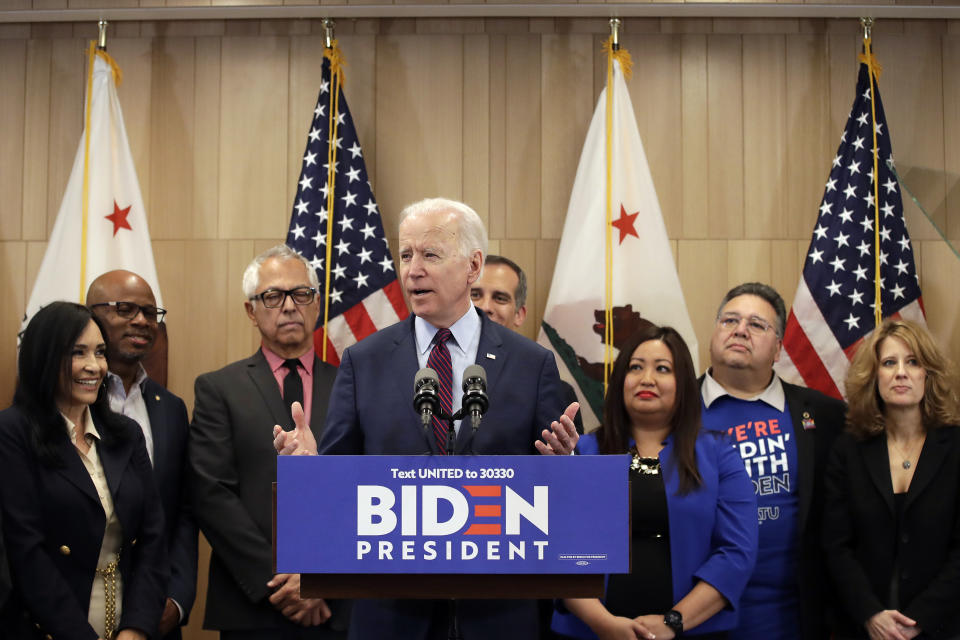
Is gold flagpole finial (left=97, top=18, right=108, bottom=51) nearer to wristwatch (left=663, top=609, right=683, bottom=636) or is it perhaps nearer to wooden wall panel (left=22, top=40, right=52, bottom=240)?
wooden wall panel (left=22, top=40, right=52, bottom=240)

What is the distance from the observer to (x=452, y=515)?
1.77 metres

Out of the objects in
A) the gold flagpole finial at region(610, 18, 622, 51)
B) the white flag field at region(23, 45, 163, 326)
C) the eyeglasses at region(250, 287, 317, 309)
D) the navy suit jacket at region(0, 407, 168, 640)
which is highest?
the gold flagpole finial at region(610, 18, 622, 51)

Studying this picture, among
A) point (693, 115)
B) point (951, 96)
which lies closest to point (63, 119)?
point (693, 115)

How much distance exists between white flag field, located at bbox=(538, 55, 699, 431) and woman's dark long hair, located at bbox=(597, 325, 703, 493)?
3.27 ft

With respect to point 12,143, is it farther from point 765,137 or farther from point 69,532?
point 765,137

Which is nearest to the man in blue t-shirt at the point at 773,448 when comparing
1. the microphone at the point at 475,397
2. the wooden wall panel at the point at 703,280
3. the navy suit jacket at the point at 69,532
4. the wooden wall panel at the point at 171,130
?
the wooden wall panel at the point at 703,280

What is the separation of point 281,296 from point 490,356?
1.28 meters

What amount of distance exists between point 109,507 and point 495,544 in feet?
4.76

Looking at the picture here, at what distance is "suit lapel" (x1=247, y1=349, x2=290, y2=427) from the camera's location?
A: 10.3 feet

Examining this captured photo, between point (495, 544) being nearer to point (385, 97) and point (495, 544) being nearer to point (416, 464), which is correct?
point (416, 464)

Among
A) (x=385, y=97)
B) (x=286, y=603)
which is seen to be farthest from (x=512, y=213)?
(x=286, y=603)

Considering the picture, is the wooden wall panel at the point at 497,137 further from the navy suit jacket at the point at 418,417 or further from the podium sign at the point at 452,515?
the podium sign at the point at 452,515

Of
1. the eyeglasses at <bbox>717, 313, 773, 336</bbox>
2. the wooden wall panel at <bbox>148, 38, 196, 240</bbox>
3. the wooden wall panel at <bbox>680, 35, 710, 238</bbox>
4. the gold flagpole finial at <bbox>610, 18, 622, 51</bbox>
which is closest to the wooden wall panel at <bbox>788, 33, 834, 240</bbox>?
the wooden wall panel at <bbox>680, 35, 710, 238</bbox>

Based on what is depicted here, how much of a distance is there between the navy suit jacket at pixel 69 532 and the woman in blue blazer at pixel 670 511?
1230mm
